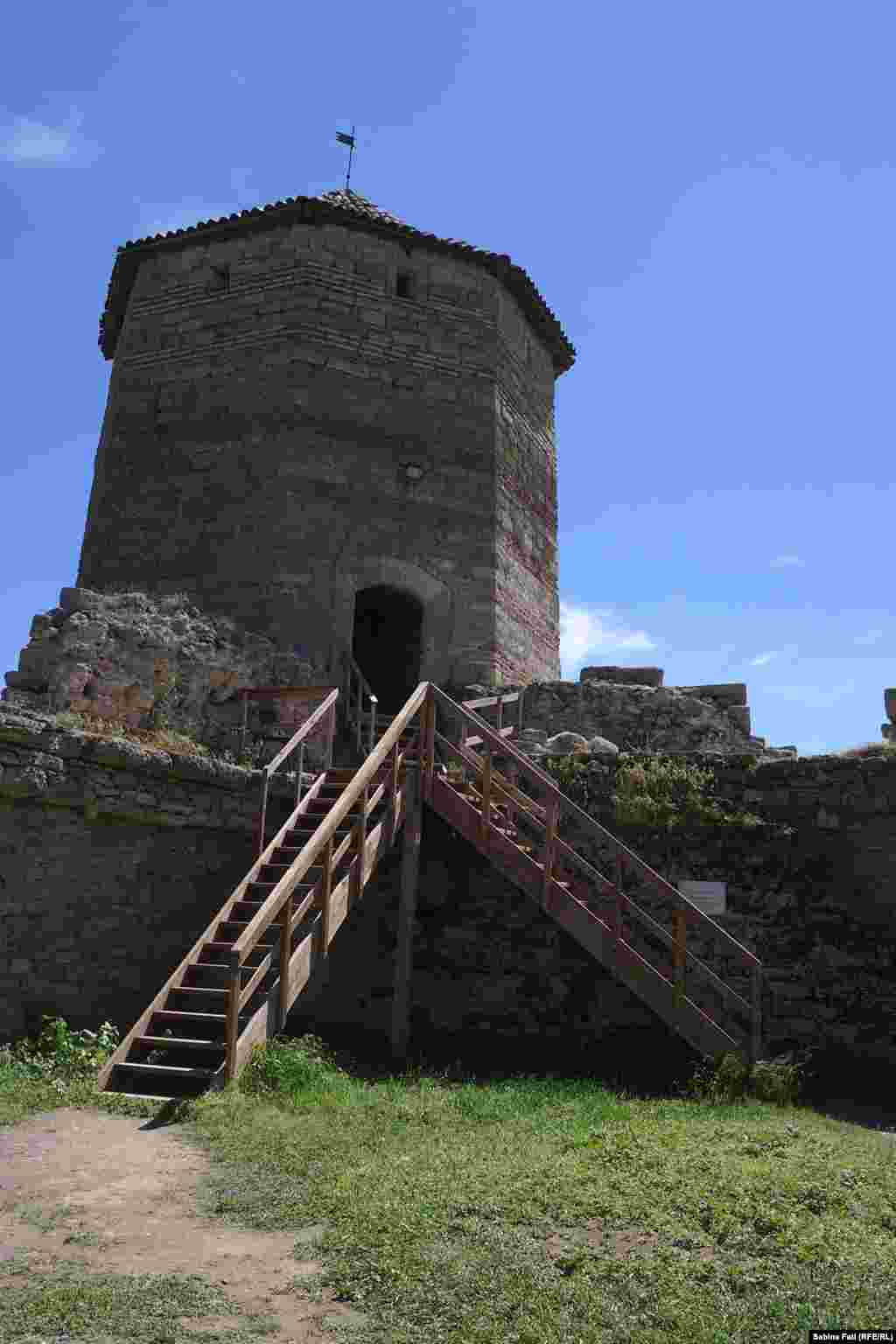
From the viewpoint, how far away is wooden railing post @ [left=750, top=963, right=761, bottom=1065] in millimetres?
8273

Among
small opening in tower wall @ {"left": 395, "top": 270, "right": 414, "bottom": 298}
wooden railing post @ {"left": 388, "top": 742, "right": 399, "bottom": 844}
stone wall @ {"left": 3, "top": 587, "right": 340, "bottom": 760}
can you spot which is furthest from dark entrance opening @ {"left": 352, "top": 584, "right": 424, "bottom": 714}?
wooden railing post @ {"left": 388, "top": 742, "right": 399, "bottom": 844}

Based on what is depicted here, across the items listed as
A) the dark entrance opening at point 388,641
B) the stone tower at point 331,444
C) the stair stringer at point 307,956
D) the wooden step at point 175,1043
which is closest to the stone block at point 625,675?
the stone tower at point 331,444

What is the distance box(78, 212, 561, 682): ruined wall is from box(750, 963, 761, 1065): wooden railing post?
709 cm

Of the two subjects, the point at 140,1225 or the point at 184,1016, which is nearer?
the point at 140,1225

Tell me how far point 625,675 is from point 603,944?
6343mm

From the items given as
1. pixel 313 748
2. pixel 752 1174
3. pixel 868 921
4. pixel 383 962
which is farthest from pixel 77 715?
pixel 868 921

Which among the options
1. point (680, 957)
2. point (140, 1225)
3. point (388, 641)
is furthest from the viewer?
point (388, 641)

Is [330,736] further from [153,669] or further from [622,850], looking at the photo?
[622,850]

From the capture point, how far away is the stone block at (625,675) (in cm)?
1445

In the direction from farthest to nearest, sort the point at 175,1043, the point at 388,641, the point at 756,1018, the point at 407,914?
the point at 388,641 → the point at 407,914 → the point at 756,1018 → the point at 175,1043

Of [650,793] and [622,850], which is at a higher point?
[650,793]

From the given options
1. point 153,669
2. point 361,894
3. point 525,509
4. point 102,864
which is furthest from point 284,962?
point 525,509

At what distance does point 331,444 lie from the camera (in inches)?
590

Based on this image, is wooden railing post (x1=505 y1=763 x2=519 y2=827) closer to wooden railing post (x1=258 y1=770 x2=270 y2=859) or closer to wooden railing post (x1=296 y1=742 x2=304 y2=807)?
wooden railing post (x1=296 y1=742 x2=304 y2=807)
